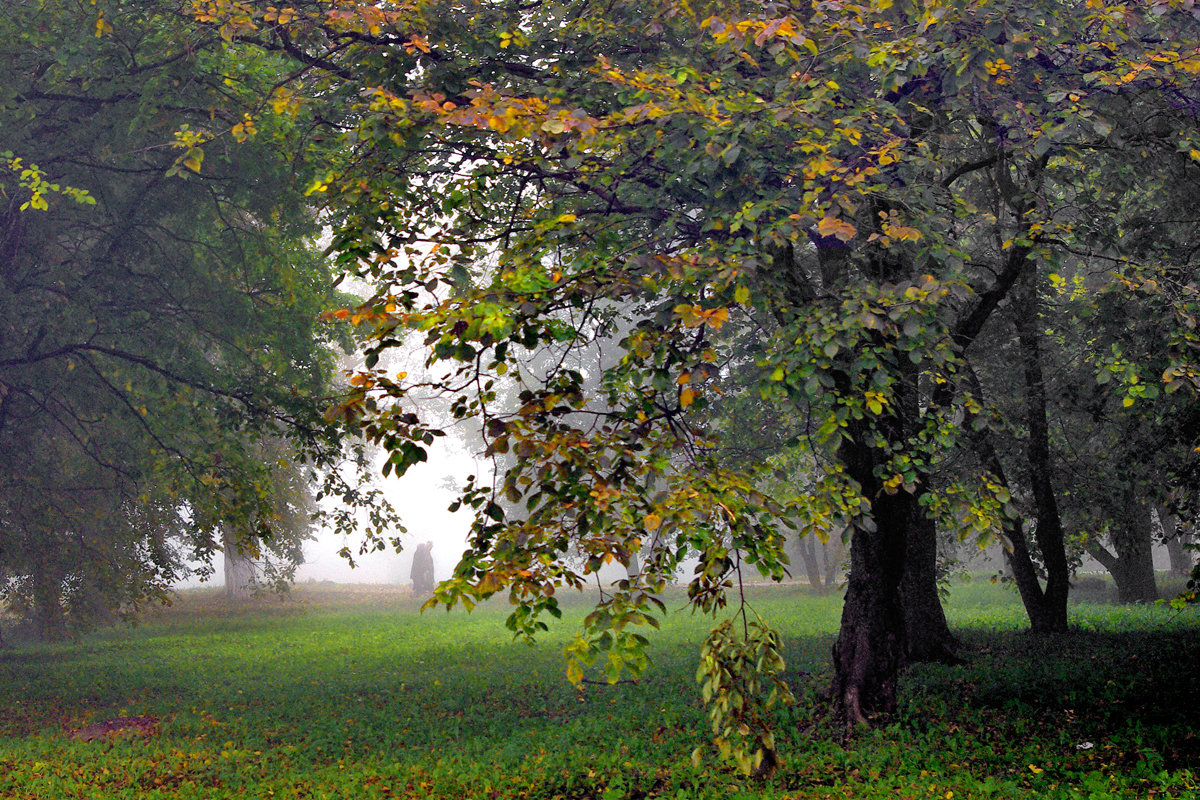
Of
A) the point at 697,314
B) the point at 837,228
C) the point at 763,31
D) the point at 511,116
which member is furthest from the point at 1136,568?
the point at 511,116

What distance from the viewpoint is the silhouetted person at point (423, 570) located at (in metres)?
40.6

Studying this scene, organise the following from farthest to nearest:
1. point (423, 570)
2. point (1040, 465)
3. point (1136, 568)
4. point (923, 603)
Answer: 1. point (423, 570)
2. point (1136, 568)
3. point (1040, 465)
4. point (923, 603)

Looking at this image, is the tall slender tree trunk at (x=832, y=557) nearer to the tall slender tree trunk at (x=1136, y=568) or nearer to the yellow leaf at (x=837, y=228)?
the tall slender tree trunk at (x=1136, y=568)

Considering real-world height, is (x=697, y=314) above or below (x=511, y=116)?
below

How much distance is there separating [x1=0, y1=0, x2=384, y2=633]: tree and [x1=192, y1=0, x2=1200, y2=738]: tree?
1802 mm

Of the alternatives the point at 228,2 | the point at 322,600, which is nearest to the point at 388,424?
the point at 228,2

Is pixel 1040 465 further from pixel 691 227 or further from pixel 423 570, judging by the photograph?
pixel 423 570

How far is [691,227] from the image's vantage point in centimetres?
807

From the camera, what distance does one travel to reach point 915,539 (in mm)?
12305

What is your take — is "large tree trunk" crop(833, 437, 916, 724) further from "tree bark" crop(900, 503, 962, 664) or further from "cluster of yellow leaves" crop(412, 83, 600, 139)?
"cluster of yellow leaves" crop(412, 83, 600, 139)

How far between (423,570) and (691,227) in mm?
35905

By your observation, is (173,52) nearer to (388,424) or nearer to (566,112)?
(566,112)

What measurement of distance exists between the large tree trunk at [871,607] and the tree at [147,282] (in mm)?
7003

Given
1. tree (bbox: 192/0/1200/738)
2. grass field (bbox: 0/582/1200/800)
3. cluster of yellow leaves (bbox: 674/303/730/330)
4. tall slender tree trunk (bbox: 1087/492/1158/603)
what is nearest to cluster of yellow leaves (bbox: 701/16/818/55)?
tree (bbox: 192/0/1200/738)
